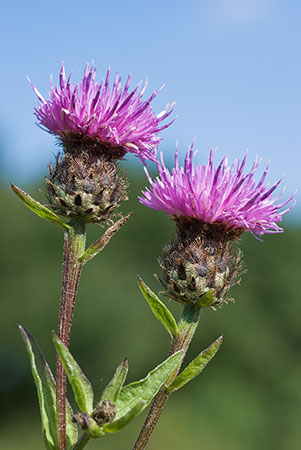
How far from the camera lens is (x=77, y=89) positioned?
2986 millimetres

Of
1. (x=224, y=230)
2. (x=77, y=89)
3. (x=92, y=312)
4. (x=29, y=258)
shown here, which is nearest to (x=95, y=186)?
(x=77, y=89)

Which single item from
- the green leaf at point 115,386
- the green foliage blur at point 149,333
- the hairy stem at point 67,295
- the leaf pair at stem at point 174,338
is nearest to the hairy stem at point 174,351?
the leaf pair at stem at point 174,338

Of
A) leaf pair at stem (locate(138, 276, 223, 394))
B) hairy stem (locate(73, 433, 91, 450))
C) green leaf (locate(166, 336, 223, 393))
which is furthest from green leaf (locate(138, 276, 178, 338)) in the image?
hairy stem (locate(73, 433, 91, 450))

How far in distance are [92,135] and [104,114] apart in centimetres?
13

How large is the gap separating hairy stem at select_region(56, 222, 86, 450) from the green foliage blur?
21.1 meters

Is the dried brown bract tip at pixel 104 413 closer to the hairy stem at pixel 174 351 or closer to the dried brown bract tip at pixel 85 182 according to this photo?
the hairy stem at pixel 174 351

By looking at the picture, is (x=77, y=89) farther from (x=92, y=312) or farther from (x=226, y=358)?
(x=226, y=358)

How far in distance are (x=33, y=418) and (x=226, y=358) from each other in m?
10.2

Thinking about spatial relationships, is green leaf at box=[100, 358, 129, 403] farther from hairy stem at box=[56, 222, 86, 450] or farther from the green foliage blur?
the green foliage blur

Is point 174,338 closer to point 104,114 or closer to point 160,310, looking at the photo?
point 160,310

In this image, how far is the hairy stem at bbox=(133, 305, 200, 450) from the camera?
258 cm

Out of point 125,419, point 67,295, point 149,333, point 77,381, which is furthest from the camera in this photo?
point 149,333

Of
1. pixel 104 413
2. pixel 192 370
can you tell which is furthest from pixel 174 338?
pixel 104 413

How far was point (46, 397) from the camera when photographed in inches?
102
